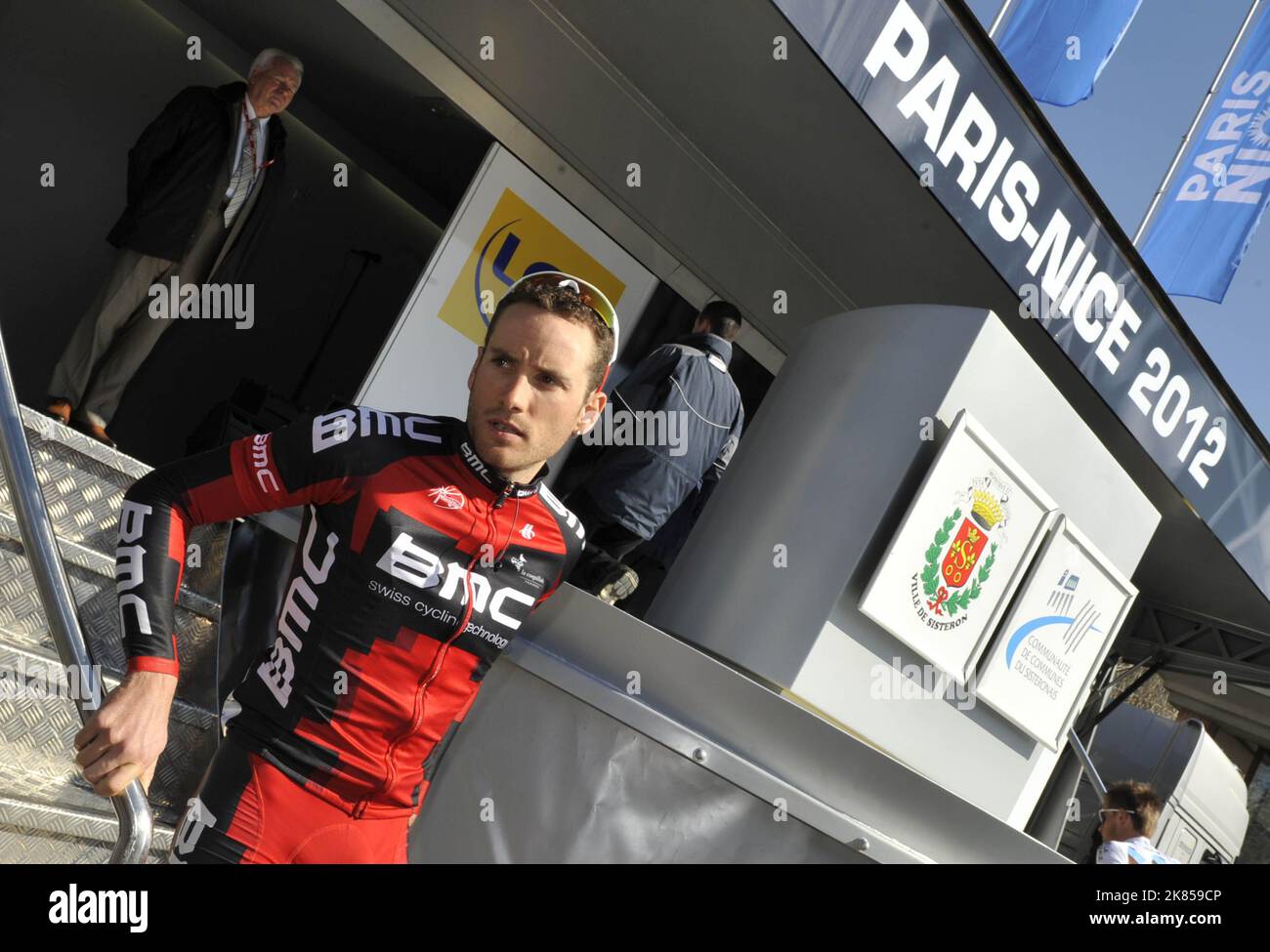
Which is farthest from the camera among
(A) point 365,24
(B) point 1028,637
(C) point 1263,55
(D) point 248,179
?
(C) point 1263,55

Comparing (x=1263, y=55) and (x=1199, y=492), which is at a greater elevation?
(x=1263, y=55)

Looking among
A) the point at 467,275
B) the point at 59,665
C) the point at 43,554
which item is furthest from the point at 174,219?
the point at 43,554

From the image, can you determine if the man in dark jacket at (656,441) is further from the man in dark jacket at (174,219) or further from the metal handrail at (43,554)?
the metal handrail at (43,554)

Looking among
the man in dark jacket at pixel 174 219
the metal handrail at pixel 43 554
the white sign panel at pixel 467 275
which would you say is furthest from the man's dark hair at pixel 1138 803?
the metal handrail at pixel 43 554

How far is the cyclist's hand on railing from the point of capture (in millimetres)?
1634

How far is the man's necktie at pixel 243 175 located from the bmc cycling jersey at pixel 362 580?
3272 mm

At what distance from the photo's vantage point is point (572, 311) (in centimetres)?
221

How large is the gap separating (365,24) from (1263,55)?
418 inches

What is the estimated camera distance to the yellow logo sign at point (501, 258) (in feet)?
20.2

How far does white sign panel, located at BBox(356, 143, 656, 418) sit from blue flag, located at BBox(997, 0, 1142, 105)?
21.0ft

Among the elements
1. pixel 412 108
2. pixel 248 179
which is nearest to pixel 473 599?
pixel 248 179
